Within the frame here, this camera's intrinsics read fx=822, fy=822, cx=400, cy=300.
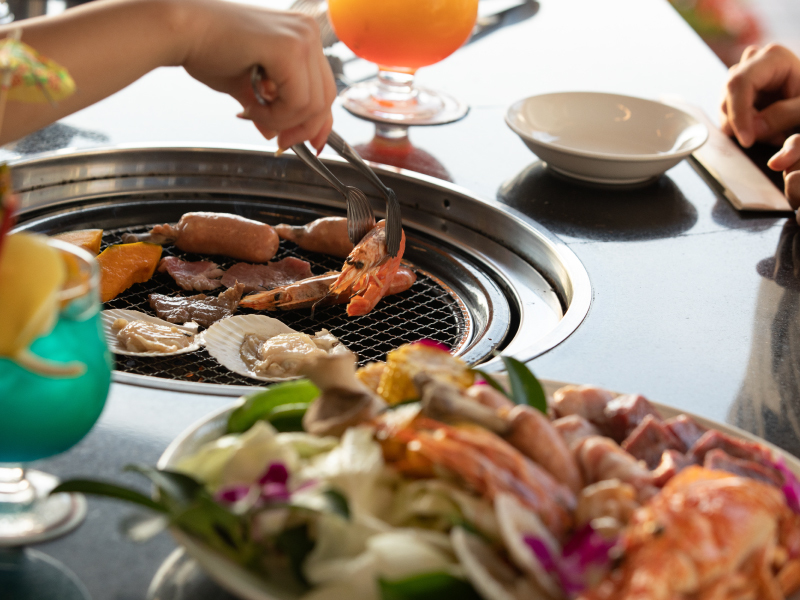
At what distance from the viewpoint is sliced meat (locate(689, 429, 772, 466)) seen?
82 cm

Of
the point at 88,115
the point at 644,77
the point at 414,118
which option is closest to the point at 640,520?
the point at 414,118

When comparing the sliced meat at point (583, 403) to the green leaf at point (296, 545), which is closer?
the green leaf at point (296, 545)

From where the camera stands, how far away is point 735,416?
1.19 meters

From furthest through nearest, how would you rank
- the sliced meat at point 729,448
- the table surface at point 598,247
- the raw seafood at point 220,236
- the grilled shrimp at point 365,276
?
1. the raw seafood at point 220,236
2. the grilled shrimp at point 365,276
3. the table surface at point 598,247
4. the sliced meat at point 729,448

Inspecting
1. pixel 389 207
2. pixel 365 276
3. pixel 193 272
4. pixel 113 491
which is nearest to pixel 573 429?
pixel 113 491

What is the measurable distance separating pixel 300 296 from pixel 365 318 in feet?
0.49

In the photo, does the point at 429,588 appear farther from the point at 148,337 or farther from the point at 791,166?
the point at 791,166

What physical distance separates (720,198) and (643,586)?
66.3 inches

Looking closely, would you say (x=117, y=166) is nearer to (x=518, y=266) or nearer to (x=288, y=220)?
(x=288, y=220)

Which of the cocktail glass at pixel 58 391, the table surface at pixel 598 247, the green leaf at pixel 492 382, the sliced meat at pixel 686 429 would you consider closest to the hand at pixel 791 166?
the table surface at pixel 598 247

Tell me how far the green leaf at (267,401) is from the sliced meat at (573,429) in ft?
0.83

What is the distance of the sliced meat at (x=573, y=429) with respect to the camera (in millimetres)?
798

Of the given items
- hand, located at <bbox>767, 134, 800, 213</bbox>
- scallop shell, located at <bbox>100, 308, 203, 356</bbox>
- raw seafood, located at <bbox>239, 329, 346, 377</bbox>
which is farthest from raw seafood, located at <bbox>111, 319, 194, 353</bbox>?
hand, located at <bbox>767, 134, 800, 213</bbox>

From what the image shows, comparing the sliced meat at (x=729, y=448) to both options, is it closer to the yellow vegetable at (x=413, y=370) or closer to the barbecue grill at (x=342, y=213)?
the yellow vegetable at (x=413, y=370)
